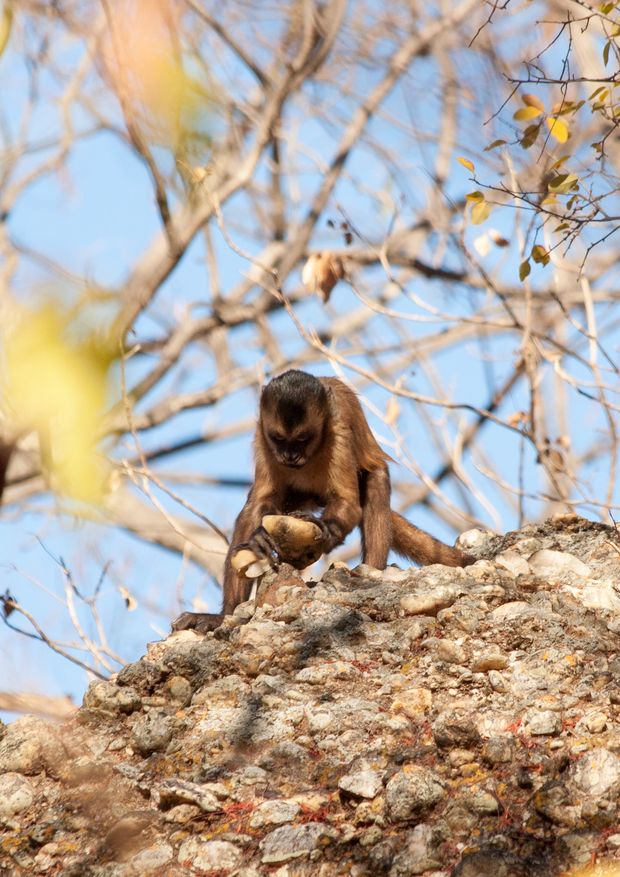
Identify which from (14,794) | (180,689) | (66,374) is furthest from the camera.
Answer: (66,374)

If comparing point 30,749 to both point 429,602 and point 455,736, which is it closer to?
point 455,736

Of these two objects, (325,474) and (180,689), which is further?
(325,474)

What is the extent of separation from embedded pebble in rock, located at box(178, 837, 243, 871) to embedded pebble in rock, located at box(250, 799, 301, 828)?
0.11m

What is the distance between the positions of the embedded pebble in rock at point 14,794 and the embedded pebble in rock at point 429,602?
5.02ft

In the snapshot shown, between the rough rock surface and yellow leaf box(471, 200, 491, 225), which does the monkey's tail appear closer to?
the rough rock surface

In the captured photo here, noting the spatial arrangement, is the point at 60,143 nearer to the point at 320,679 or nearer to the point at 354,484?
the point at 354,484

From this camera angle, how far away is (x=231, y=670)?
4215mm

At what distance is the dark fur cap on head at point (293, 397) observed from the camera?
612 centimetres

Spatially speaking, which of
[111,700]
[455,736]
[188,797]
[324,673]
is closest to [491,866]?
[455,736]

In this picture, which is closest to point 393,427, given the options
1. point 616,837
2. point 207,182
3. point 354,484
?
point 354,484

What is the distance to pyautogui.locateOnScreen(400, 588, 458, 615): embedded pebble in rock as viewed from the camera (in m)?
4.44

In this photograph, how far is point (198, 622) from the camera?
17.2 feet

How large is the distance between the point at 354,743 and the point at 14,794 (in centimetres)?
104

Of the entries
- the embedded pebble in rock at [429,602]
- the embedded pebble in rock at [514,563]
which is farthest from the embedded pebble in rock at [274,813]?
the embedded pebble in rock at [514,563]
